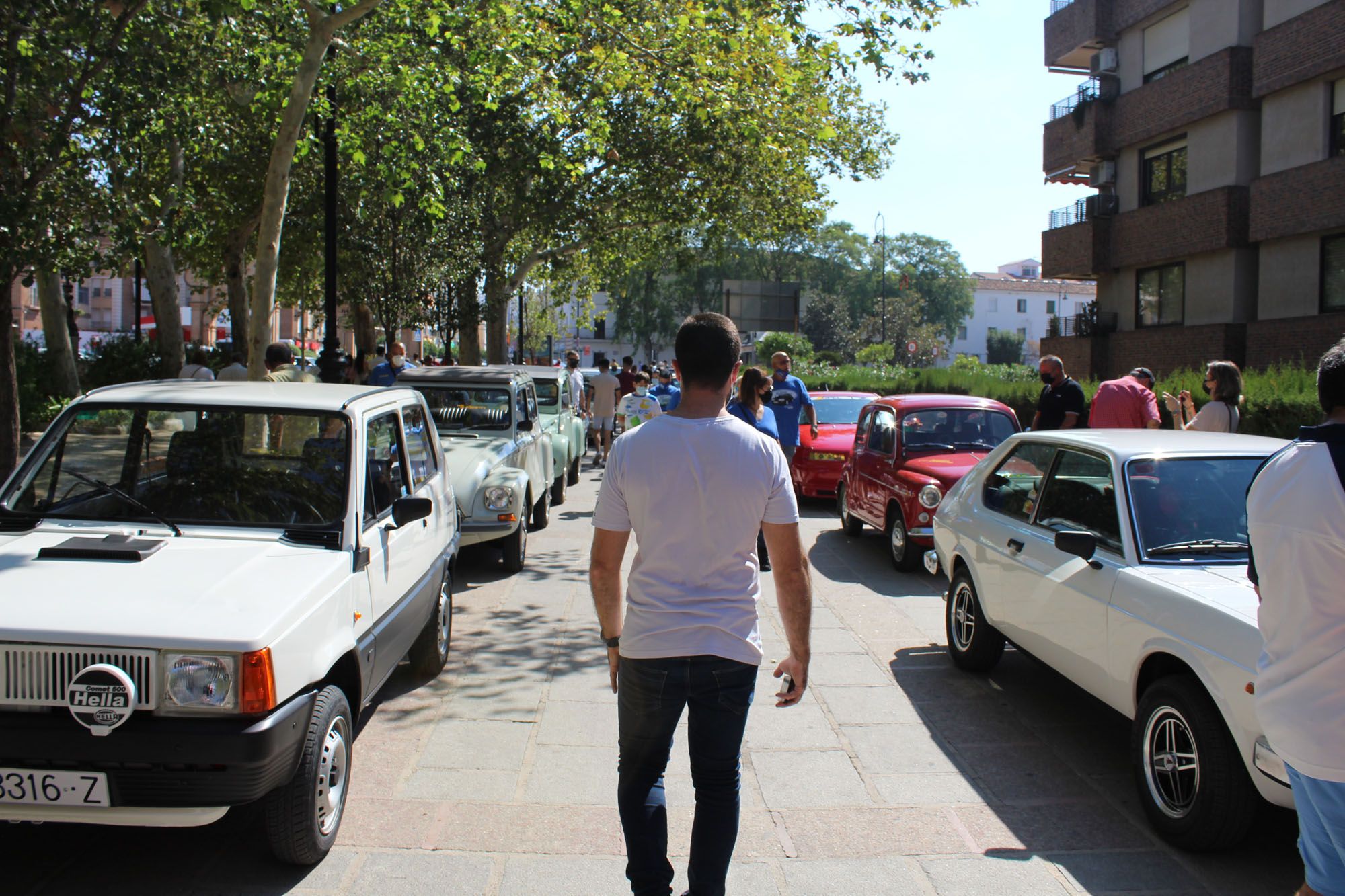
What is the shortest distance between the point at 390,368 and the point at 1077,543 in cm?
1009

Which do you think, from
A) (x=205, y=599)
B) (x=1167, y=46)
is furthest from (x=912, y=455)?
(x=1167, y=46)

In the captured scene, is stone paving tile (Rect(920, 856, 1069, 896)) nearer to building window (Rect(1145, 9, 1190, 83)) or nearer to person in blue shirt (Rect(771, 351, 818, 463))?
person in blue shirt (Rect(771, 351, 818, 463))

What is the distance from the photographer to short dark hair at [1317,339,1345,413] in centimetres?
255

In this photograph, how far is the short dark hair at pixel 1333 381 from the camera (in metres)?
2.55

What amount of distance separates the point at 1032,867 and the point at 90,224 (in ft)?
32.7

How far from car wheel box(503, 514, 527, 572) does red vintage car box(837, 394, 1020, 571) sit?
3.43m

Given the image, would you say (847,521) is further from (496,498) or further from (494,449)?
(496,498)

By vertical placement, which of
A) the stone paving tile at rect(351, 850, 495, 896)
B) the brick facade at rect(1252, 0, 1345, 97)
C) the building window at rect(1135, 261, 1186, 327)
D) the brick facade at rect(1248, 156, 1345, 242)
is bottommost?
the stone paving tile at rect(351, 850, 495, 896)

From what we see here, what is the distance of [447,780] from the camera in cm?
475

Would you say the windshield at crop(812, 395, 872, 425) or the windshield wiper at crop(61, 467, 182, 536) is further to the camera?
the windshield at crop(812, 395, 872, 425)

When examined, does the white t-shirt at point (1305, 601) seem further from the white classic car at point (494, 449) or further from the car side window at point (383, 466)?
the white classic car at point (494, 449)

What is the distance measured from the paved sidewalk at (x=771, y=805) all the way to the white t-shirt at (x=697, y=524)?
1.28 m

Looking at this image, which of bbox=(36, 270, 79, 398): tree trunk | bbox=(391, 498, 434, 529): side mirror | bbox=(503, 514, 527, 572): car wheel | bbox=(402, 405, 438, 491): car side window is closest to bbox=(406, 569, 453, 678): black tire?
bbox=(402, 405, 438, 491): car side window

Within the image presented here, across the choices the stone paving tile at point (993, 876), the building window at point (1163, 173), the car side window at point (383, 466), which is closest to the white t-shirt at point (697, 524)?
the stone paving tile at point (993, 876)
